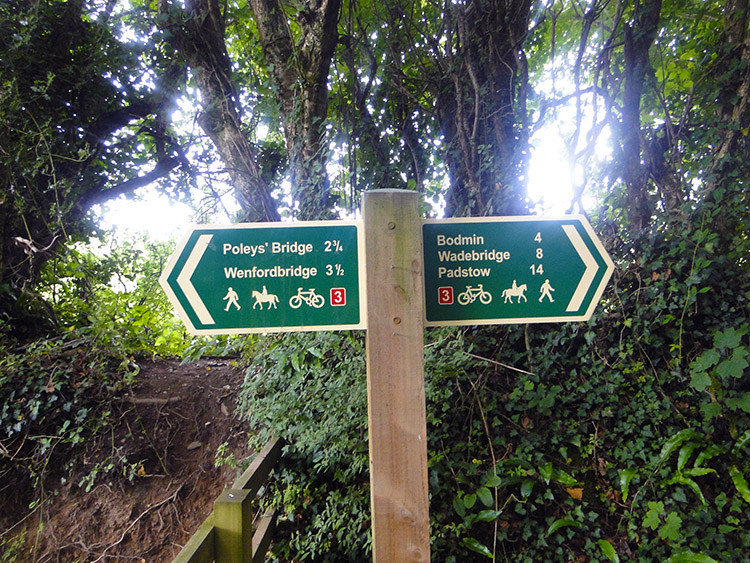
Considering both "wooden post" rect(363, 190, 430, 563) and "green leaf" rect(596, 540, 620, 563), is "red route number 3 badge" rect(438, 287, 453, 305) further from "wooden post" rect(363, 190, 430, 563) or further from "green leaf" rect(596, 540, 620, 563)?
"green leaf" rect(596, 540, 620, 563)

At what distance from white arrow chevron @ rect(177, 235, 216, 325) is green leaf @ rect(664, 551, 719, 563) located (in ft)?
10.3

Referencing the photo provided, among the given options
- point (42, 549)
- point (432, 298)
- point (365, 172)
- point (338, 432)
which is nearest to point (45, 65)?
point (365, 172)

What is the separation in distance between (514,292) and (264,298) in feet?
2.70

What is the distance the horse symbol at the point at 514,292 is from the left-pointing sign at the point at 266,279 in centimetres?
48

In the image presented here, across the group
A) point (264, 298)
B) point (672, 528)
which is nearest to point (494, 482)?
point (672, 528)

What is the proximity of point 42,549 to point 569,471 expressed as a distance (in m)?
4.25

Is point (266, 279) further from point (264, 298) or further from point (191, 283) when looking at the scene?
point (191, 283)

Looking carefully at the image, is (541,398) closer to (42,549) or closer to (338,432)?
(338,432)

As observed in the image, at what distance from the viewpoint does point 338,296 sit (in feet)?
4.00

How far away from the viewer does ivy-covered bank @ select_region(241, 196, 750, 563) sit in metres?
2.58

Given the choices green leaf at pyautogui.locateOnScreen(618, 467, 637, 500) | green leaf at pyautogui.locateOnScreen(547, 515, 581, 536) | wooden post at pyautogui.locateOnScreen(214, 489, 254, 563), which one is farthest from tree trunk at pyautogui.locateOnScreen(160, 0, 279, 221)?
green leaf at pyautogui.locateOnScreen(618, 467, 637, 500)

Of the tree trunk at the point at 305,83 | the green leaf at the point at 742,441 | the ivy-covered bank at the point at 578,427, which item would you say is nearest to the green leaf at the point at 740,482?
the ivy-covered bank at the point at 578,427

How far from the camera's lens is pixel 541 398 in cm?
304

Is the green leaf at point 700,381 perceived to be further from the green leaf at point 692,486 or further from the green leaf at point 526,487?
the green leaf at point 526,487
